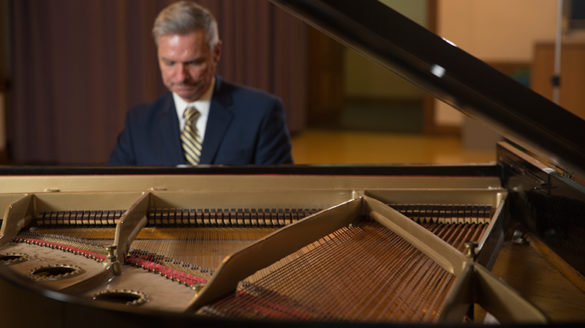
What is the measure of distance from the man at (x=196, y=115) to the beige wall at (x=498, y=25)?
15.2 ft

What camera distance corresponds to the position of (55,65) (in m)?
5.47

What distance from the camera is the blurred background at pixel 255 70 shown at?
17.9 feet

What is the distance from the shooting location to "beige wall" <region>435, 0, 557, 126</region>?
7.01 m

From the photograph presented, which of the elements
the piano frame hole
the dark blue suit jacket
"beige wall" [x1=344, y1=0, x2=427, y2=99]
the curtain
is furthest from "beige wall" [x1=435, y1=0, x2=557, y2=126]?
the piano frame hole

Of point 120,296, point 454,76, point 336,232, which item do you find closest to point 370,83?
point 336,232

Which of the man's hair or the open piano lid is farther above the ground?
the man's hair

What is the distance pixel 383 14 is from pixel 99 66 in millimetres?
4228

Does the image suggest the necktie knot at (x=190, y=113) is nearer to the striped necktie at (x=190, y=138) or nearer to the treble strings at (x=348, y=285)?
the striped necktie at (x=190, y=138)

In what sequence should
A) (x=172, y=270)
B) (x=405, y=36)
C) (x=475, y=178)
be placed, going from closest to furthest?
1. (x=405, y=36)
2. (x=172, y=270)
3. (x=475, y=178)

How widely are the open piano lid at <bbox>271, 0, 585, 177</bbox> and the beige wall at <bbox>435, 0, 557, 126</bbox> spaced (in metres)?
5.84

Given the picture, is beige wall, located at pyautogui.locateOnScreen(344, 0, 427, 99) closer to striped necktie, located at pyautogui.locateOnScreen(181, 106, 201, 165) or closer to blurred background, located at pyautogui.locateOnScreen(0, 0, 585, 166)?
blurred background, located at pyautogui.locateOnScreen(0, 0, 585, 166)

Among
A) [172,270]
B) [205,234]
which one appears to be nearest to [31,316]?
[172,270]

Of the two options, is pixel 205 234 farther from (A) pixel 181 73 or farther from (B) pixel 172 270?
(A) pixel 181 73

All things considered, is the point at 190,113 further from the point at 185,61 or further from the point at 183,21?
the point at 183,21
